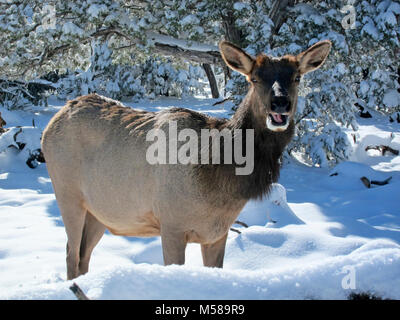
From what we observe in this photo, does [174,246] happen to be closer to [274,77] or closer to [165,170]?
[165,170]

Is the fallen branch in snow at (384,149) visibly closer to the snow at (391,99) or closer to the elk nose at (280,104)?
the snow at (391,99)

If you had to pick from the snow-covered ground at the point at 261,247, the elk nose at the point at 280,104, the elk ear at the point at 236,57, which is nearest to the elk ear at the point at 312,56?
the elk ear at the point at 236,57

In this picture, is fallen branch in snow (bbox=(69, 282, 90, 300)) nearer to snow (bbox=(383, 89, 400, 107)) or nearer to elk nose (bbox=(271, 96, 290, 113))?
elk nose (bbox=(271, 96, 290, 113))

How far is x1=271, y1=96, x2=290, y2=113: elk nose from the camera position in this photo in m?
3.25

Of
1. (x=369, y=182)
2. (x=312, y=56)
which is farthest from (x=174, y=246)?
(x=369, y=182)

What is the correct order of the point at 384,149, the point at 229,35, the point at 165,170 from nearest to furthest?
the point at 165,170 < the point at 229,35 < the point at 384,149

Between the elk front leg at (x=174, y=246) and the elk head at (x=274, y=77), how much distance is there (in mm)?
1068

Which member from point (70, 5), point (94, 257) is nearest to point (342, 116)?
point (70, 5)

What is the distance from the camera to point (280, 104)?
3248 millimetres

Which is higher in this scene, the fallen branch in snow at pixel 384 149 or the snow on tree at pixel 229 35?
the snow on tree at pixel 229 35

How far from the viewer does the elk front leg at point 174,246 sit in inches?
137

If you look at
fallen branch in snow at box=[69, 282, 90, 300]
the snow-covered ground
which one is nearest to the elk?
the snow-covered ground

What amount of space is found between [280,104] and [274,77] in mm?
329
